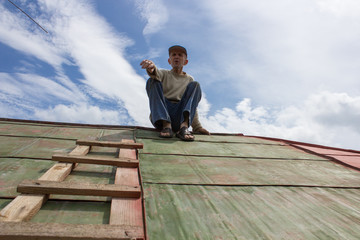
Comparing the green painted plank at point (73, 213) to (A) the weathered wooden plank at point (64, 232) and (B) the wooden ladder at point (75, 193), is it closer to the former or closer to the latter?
(B) the wooden ladder at point (75, 193)

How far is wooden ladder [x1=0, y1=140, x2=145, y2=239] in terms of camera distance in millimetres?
676

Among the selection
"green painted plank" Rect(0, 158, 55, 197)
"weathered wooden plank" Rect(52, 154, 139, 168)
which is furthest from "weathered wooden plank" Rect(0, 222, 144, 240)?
"weathered wooden plank" Rect(52, 154, 139, 168)

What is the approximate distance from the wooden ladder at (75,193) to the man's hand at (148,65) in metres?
1.56

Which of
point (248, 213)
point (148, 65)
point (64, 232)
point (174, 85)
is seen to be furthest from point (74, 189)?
point (174, 85)

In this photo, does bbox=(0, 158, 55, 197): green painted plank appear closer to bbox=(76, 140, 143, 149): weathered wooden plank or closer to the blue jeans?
bbox=(76, 140, 143, 149): weathered wooden plank

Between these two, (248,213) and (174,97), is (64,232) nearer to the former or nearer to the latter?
(248,213)

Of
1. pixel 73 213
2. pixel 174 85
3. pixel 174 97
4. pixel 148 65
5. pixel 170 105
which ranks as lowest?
pixel 73 213

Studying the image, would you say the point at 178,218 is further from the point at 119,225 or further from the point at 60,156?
the point at 60,156

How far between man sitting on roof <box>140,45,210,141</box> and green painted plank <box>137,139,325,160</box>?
0.74ft

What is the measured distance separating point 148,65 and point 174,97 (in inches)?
23.2

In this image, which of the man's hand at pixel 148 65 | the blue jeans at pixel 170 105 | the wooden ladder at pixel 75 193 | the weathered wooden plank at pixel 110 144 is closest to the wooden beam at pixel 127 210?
the wooden ladder at pixel 75 193

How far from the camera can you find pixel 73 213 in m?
0.92

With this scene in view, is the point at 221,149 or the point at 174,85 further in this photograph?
the point at 174,85

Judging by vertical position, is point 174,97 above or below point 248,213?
above
